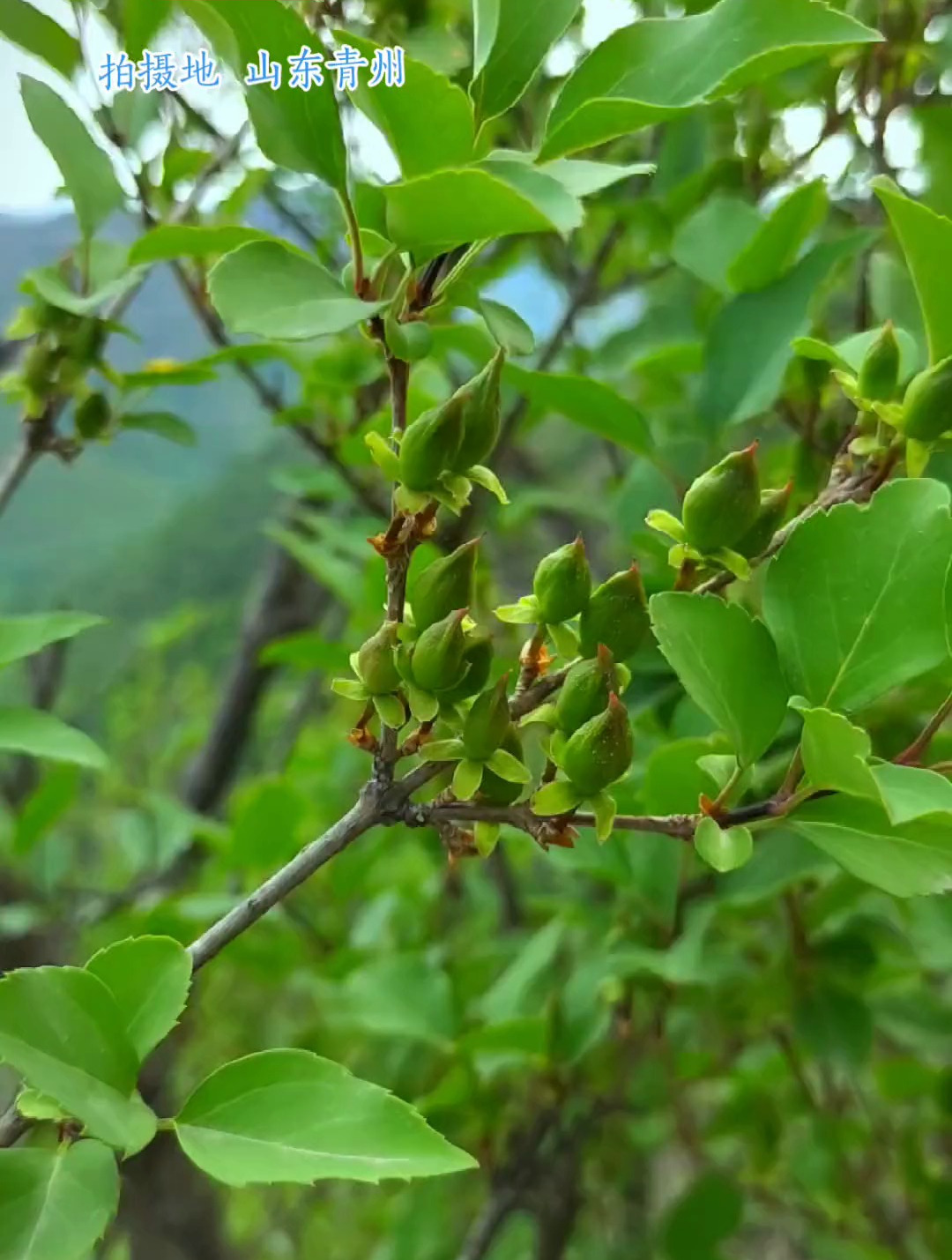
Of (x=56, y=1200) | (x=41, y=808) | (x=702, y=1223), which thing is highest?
(x=56, y=1200)

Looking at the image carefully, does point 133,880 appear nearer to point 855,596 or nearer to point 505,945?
point 505,945

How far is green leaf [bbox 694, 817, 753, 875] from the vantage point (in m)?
0.28

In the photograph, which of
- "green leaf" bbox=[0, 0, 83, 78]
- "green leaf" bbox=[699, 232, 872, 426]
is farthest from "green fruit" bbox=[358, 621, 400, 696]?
"green leaf" bbox=[0, 0, 83, 78]

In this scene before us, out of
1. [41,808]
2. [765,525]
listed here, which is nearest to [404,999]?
[41,808]

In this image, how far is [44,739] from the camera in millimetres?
375

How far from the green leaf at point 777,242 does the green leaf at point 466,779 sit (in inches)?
10.9

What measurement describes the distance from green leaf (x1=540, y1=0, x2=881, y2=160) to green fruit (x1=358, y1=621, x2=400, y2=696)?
0.12 meters

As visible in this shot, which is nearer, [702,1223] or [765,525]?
[765,525]

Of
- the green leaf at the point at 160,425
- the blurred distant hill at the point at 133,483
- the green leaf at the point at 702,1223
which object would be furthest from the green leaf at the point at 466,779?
the blurred distant hill at the point at 133,483

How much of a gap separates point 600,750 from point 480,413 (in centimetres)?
9

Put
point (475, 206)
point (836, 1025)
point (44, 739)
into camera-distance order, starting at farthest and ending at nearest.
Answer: point (836, 1025) < point (44, 739) < point (475, 206)

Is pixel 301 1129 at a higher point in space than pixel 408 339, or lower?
lower

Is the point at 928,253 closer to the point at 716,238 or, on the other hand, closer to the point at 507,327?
the point at 507,327

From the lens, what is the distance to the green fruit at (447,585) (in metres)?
0.28
